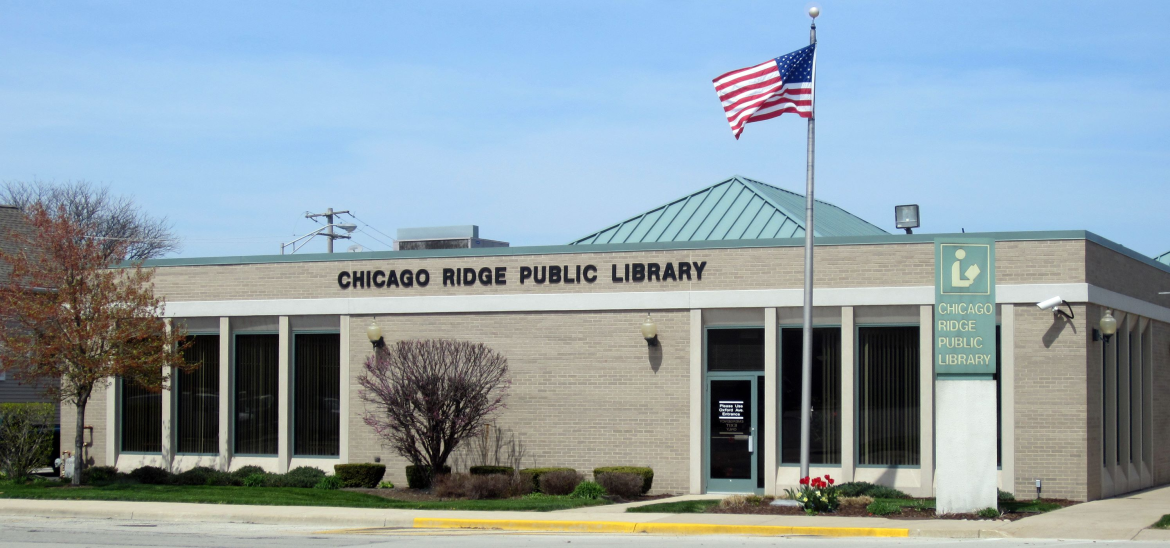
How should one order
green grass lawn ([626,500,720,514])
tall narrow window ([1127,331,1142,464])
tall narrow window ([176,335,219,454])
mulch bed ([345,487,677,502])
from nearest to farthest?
green grass lawn ([626,500,720,514]), mulch bed ([345,487,677,502]), tall narrow window ([1127,331,1142,464]), tall narrow window ([176,335,219,454])

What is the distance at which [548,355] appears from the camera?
22.3 metres

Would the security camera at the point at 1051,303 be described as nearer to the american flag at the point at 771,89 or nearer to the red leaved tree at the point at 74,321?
the american flag at the point at 771,89

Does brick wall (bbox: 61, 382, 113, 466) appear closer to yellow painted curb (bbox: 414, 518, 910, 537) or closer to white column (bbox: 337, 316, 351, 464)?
white column (bbox: 337, 316, 351, 464)

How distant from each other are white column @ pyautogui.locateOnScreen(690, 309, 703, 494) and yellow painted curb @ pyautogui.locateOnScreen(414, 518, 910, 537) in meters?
4.81

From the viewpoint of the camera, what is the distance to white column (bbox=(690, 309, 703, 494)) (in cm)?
2131

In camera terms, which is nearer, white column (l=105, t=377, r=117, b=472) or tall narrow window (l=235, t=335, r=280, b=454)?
tall narrow window (l=235, t=335, r=280, b=454)

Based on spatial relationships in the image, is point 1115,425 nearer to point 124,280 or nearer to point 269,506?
point 269,506

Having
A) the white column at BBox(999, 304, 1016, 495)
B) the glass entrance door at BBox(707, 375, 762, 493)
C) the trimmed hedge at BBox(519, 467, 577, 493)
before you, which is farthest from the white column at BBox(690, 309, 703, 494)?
the white column at BBox(999, 304, 1016, 495)

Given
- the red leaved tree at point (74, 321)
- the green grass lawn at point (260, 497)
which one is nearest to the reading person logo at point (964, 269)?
the green grass lawn at point (260, 497)

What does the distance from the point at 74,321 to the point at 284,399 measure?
432cm

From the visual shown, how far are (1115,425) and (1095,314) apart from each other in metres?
2.59

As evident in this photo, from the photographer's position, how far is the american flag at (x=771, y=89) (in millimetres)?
18781

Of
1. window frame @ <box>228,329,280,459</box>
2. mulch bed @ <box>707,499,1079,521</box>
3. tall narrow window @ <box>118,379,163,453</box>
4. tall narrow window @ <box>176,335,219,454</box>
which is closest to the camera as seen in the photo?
mulch bed @ <box>707,499,1079,521</box>

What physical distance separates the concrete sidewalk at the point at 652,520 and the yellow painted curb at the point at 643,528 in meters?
0.01
